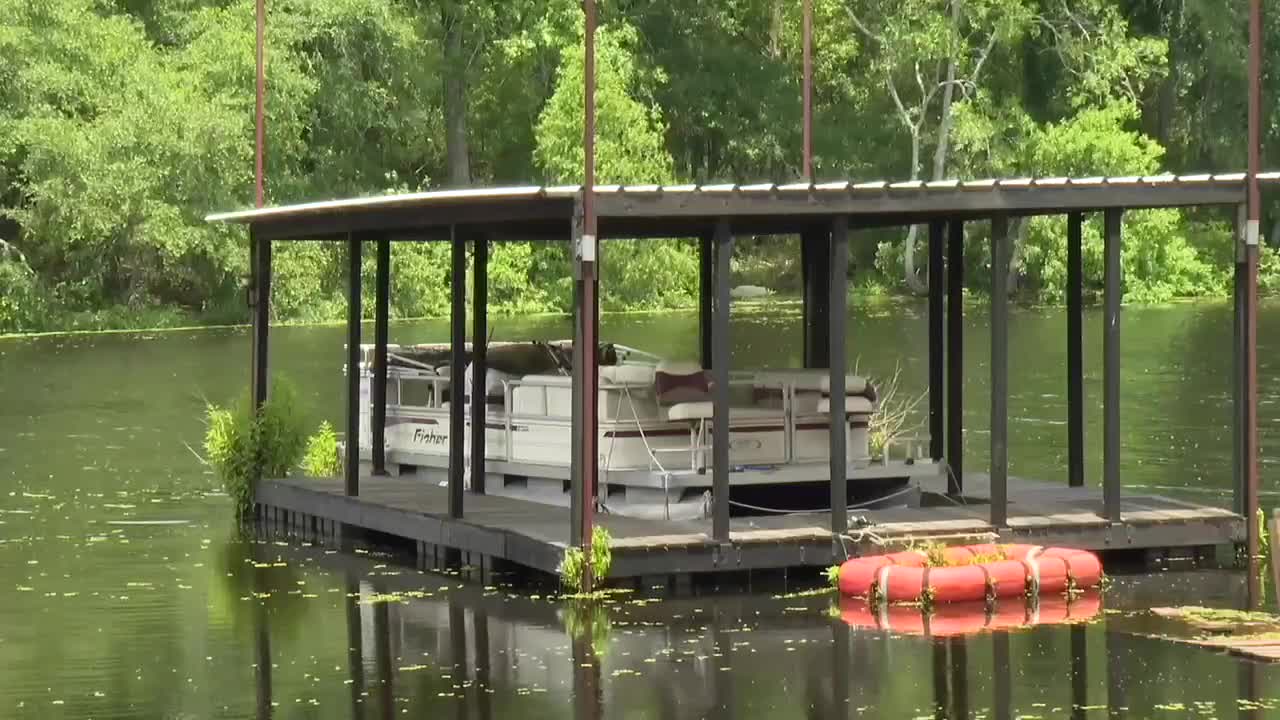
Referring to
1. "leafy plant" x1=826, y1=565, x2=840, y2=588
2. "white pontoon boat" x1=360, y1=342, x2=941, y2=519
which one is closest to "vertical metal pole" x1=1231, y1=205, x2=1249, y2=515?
"white pontoon boat" x1=360, y1=342, x2=941, y2=519

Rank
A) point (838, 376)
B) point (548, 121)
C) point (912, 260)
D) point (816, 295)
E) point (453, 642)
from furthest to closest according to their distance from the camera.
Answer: point (912, 260)
point (548, 121)
point (816, 295)
point (838, 376)
point (453, 642)

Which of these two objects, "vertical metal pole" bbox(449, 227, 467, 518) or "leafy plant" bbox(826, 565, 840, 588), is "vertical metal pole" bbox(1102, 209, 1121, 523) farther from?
"vertical metal pole" bbox(449, 227, 467, 518)

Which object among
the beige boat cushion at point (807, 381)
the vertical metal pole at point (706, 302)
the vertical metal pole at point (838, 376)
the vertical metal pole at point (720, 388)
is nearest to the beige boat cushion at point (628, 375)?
the beige boat cushion at point (807, 381)

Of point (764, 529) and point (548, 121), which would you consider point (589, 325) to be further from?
point (548, 121)

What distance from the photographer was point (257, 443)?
87.6ft

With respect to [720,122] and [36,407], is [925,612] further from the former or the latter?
[720,122]

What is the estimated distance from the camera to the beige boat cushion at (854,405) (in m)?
22.5

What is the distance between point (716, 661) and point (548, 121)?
55727mm

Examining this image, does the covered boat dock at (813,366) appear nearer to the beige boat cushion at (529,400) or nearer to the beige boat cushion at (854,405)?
the beige boat cushion at (529,400)

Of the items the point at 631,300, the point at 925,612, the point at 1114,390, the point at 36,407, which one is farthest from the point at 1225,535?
the point at 631,300

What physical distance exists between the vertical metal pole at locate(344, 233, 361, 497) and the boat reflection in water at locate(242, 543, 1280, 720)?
321cm

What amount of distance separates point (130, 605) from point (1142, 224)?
5783cm

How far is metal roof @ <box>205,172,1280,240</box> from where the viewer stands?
770 inches

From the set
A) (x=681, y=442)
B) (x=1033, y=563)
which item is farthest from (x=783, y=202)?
(x=1033, y=563)
